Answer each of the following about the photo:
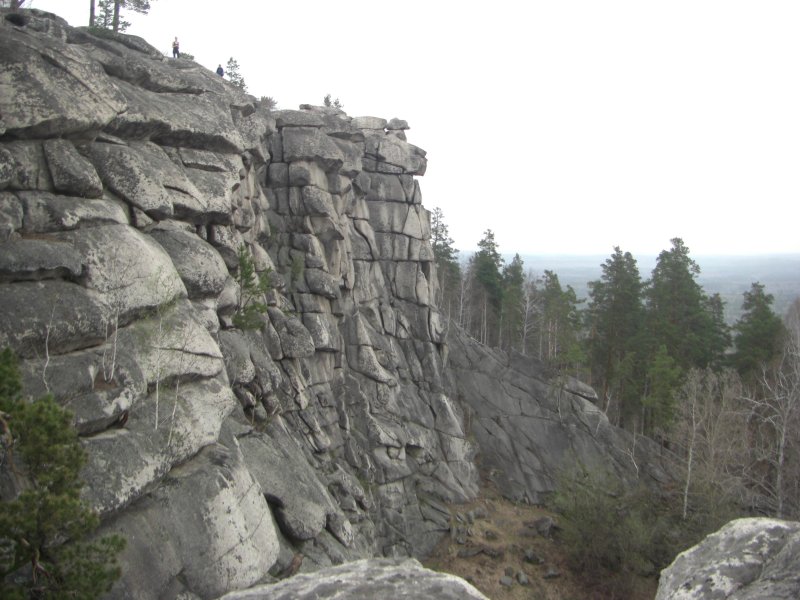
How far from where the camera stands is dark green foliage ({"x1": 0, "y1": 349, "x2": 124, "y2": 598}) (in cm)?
909

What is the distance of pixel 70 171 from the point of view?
17375mm

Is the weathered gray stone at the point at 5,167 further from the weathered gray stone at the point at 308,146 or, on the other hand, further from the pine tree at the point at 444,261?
the pine tree at the point at 444,261

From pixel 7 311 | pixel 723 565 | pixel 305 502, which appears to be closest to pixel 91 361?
pixel 7 311

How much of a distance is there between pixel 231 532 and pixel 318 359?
22195 mm

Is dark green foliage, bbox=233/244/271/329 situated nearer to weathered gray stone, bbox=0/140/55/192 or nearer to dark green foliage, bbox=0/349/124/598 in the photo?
weathered gray stone, bbox=0/140/55/192

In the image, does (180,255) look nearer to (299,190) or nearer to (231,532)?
(231,532)

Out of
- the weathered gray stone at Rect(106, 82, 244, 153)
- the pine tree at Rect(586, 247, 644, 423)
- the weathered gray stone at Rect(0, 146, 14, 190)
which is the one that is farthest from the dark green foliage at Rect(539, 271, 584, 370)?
the weathered gray stone at Rect(0, 146, 14, 190)

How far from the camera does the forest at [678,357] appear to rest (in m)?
35.7

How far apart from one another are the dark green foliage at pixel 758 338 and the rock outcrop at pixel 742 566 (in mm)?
45202

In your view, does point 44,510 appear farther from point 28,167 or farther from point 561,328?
point 561,328

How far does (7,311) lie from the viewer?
45.3 feet

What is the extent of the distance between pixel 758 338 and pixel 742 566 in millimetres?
48259

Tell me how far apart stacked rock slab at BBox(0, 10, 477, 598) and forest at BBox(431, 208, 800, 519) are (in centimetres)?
1678

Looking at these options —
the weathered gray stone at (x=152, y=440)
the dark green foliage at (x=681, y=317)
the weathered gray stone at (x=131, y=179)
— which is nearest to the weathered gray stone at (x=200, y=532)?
the weathered gray stone at (x=152, y=440)
